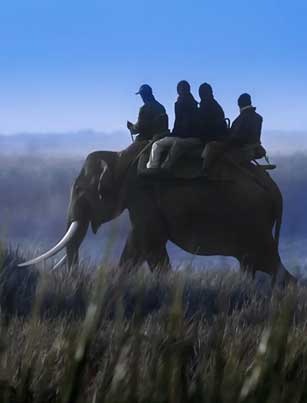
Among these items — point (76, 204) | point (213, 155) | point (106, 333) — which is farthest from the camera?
point (76, 204)

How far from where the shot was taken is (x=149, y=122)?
10266mm

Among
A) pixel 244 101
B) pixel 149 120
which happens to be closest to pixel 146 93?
pixel 149 120

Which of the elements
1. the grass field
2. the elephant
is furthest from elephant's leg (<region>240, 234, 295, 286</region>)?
the grass field

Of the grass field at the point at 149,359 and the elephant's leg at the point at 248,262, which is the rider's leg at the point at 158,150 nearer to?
the elephant's leg at the point at 248,262

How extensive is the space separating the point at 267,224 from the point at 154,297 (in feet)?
7.41

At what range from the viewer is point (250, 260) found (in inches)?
401

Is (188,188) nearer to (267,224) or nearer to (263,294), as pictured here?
(267,224)

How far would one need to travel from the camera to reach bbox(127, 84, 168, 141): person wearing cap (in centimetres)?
1026

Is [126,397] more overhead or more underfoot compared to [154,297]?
more overhead

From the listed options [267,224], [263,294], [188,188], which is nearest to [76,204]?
[188,188]

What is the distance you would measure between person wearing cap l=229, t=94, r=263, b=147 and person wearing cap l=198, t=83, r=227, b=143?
14 centimetres

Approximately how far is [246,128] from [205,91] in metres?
0.57

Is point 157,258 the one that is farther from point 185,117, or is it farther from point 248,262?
point 185,117

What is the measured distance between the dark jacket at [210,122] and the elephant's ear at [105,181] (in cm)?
93
